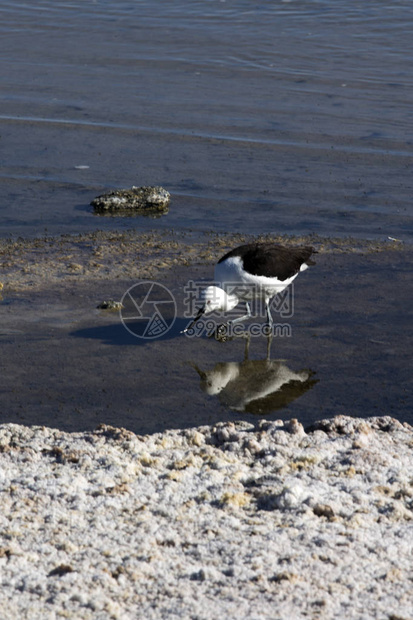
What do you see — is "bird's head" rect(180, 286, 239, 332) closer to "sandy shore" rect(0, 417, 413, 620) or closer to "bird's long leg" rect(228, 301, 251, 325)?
"bird's long leg" rect(228, 301, 251, 325)

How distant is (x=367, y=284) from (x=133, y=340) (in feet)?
8.72

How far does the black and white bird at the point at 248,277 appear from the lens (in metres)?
7.35

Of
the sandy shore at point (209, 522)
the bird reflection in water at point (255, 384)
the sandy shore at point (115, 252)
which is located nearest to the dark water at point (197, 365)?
the bird reflection in water at point (255, 384)

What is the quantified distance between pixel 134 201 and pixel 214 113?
14.0 ft

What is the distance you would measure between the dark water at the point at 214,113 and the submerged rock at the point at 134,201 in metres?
0.24

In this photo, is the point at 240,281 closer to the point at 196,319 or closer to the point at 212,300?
the point at 212,300

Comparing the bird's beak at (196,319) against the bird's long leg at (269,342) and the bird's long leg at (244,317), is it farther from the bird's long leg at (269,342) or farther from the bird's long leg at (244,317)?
the bird's long leg at (269,342)

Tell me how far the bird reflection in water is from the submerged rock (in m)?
3.96

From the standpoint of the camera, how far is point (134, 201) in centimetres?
1052

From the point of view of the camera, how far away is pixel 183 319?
778 centimetres

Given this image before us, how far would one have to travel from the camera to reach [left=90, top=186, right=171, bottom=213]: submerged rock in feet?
34.6

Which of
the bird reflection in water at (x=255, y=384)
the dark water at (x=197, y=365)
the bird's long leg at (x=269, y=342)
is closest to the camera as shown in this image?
the dark water at (x=197, y=365)

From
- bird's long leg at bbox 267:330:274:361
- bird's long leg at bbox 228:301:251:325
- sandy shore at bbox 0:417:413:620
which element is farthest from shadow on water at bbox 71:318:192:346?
sandy shore at bbox 0:417:413:620

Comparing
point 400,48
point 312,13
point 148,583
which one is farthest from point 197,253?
point 312,13
